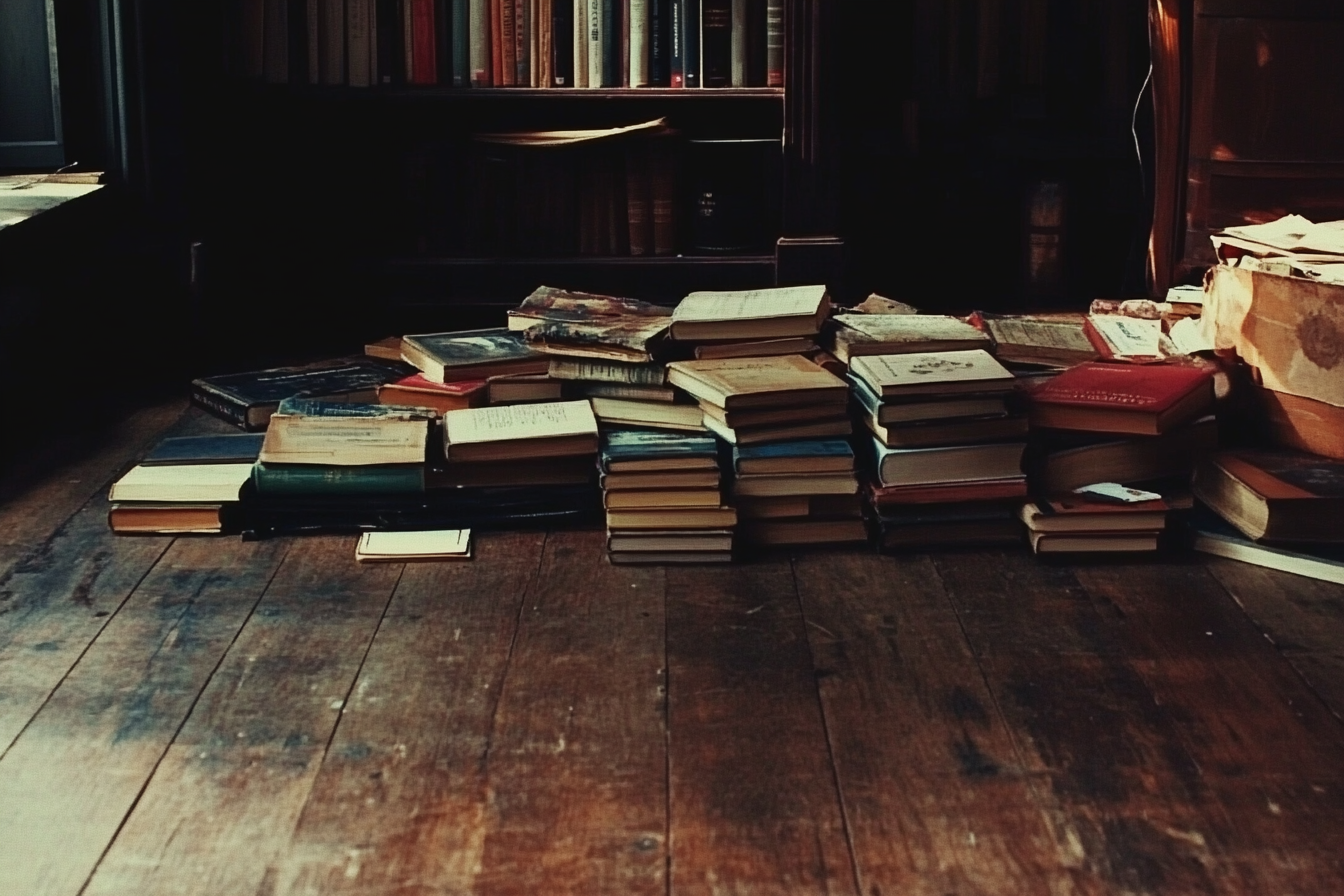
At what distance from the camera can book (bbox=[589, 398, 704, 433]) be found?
2344 millimetres

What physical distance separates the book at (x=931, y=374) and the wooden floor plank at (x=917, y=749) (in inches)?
9.2

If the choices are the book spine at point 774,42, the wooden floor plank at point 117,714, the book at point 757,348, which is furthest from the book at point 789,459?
the book spine at point 774,42

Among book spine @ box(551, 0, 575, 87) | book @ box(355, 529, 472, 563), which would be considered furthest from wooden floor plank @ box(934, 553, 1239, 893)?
book spine @ box(551, 0, 575, 87)

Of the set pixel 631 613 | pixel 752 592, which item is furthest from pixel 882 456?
pixel 631 613

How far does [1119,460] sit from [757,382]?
0.50 metres

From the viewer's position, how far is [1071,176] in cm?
382

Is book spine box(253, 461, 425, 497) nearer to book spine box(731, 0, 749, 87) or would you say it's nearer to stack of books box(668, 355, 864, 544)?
stack of books box(668, 355, 864, 544)

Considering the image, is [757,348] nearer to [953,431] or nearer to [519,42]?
[953,431]

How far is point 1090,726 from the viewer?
1.69m

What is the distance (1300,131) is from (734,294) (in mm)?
1209

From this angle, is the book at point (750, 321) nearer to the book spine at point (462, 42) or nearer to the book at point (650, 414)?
the book at point (650, 414)

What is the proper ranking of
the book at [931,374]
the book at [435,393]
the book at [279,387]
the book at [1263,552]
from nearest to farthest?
the book at [1263,552]
the book at [931,374]
the book at [435,393]
the book at [279,387]

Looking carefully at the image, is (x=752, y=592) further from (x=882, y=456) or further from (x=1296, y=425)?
(x=1296, y=425)

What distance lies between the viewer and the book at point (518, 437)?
2.30 m
